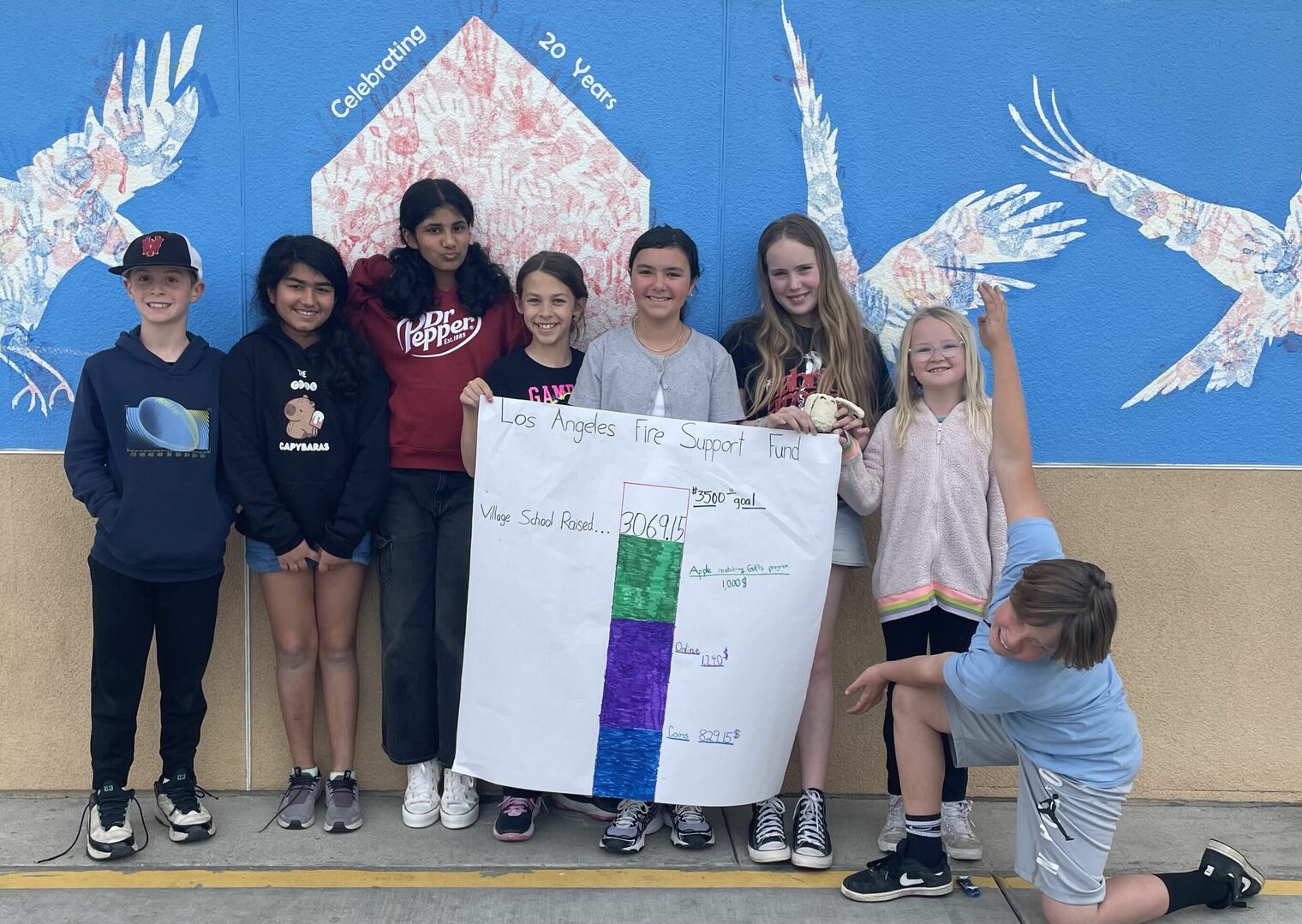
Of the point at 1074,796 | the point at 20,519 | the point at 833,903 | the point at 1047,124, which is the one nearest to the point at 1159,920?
the point at 1074,796

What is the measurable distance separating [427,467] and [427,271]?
70 centimetres

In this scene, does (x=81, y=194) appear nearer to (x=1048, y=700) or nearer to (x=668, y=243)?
(x=668, y=243)

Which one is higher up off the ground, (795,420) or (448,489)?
(795,420)

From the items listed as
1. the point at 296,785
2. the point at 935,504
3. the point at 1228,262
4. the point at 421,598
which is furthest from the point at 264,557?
the point at 1228,262

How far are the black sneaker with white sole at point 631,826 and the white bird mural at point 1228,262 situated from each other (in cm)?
238

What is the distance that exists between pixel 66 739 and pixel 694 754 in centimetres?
241

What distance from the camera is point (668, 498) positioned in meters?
3.56

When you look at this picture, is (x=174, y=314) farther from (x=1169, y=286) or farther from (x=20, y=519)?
(x=1169, y=286)

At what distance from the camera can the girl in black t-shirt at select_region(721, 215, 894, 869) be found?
3.77 meters

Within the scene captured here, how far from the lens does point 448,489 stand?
384cm

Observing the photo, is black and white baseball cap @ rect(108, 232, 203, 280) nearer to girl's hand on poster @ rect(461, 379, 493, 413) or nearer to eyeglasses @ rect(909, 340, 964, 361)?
girl's hand on poster @ rect(461, 379, 493, 413)

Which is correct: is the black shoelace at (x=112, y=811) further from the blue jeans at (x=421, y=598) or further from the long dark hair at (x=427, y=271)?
the long dark hair at (x=427, y=271)

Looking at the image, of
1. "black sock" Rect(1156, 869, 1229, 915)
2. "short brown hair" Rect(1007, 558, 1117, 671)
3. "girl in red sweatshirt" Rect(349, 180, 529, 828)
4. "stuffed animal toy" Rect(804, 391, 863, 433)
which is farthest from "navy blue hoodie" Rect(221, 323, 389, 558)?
"black sock" Rect(1156, 869, 1229, 915)

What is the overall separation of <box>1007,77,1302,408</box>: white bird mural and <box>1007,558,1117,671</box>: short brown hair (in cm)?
150
